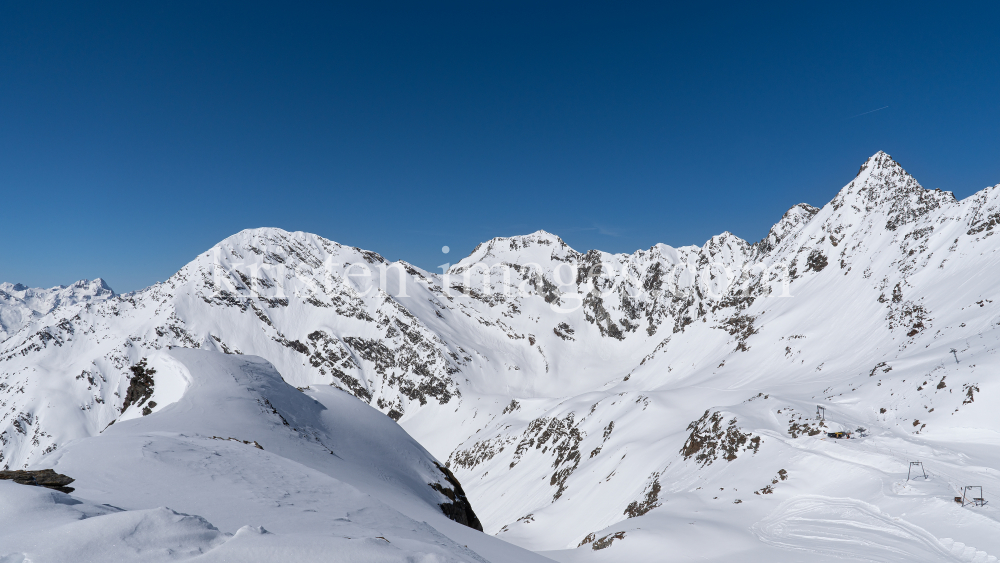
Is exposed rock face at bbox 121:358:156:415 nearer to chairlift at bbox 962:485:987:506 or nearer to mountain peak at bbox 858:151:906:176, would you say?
chairlift at bbox 962:485:987:506

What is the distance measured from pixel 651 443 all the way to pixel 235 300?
177564 mm

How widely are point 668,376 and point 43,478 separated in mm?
91456

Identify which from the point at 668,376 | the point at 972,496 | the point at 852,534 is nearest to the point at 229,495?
the point at 852,534

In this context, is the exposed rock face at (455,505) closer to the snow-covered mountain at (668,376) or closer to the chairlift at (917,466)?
the snow-covered mountain at (668,376)

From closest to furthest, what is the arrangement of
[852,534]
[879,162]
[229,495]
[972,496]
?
[229,495] < [852,534] < [972,496] < [879,162]

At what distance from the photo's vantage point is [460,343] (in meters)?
168

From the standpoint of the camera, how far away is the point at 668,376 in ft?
287

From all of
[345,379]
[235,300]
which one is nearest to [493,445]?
[345,379]

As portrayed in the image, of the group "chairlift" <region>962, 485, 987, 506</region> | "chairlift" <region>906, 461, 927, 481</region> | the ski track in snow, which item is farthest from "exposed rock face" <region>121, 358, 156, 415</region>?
"chairlift" <region>906, 461, 927, 481</region>

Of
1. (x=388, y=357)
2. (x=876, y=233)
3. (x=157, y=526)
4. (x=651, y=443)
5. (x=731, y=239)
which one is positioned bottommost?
(x=157, y=526)

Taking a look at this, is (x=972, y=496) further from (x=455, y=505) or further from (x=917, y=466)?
(x=455, y=505)

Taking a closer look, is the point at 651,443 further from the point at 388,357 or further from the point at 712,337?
the point at 388,357

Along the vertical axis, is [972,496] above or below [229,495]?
above

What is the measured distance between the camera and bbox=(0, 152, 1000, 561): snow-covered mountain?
18.3 meters
